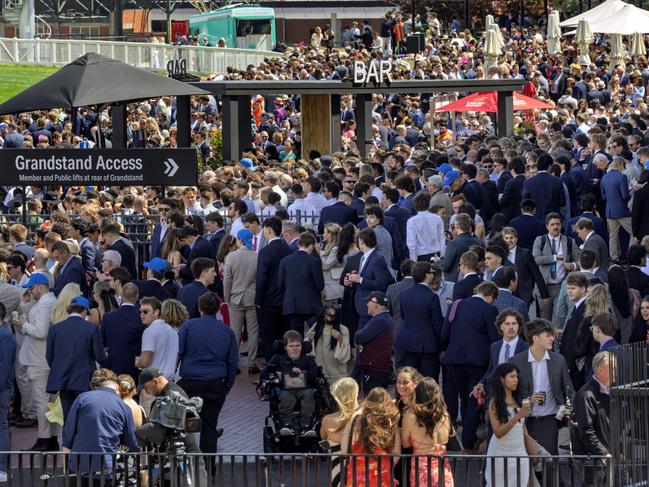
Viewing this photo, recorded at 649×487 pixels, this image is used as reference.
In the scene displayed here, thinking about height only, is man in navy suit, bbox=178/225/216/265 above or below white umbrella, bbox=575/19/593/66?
below

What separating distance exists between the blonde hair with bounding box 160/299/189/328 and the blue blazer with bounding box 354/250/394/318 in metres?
2.31

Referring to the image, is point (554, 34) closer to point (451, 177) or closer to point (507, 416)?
point (451, 177)

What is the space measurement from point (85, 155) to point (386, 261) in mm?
3341

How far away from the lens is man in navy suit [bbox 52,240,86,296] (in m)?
16.4

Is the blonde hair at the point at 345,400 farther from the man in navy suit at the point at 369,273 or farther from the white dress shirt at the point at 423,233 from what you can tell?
the white dress shirt at the point at 423,233

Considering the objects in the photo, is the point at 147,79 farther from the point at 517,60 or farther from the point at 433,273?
the point at 517,60

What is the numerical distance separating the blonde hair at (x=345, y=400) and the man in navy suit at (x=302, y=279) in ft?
16.7

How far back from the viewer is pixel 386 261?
1691cm

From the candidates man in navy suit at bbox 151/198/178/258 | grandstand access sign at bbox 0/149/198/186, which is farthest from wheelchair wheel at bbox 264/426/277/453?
man in navy suit at bbox 151/198/178/258

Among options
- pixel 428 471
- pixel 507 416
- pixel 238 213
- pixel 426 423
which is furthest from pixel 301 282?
pixel 428 471

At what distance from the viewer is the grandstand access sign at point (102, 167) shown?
55.8ft

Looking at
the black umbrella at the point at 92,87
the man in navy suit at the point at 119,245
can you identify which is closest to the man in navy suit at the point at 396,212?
the black umbrella at the point at 92,87

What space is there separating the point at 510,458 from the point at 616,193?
9300 mm

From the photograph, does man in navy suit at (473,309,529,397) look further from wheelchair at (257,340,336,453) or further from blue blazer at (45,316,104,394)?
blue blazer at (45,316,104,394)
